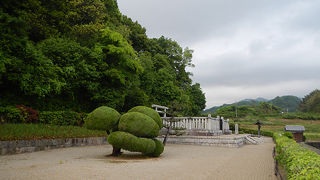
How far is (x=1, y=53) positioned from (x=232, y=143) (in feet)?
38.3

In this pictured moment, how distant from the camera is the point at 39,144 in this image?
32.0 ft

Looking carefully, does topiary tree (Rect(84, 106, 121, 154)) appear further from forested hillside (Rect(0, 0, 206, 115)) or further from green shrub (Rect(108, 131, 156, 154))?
forested hillside (Rect(0, 0, 206, 115))

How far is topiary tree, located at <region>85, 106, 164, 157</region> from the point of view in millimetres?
7277

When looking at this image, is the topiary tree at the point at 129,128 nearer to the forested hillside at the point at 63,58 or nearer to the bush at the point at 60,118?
the forested hillside at the point at 63,58

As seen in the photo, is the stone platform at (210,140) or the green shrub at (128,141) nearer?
the green shrub at (128,141)

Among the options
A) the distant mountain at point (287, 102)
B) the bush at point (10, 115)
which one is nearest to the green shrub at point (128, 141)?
the bush at point (10, 115)

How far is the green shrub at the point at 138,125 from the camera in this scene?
24.4 ft

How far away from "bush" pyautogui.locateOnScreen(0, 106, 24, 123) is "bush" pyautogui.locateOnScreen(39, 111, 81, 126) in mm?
1144

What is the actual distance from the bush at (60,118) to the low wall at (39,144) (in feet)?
6.93

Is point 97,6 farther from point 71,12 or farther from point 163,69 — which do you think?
point 163,69

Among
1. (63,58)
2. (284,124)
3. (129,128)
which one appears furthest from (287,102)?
(129,128)

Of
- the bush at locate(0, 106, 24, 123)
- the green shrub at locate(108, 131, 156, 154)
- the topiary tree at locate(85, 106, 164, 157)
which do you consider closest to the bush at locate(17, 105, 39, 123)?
the bush at locate(0, 106, 24, 123)

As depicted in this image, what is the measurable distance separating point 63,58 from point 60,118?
3.64 meters

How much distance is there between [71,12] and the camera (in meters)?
17.0
